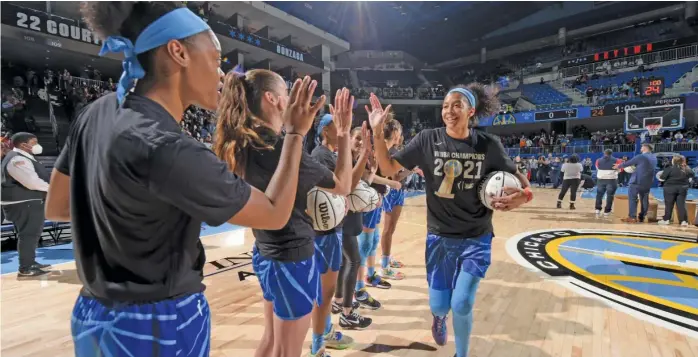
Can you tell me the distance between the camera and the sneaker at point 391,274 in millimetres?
4895

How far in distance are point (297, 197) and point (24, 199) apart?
510 cm

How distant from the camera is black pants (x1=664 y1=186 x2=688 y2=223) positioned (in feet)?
27.2

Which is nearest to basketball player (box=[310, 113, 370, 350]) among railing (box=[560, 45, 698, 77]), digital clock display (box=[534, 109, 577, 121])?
digital clock display (box=[534, 109, 577, 121])

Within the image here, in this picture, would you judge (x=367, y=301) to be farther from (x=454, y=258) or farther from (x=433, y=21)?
(x=433, y=21)

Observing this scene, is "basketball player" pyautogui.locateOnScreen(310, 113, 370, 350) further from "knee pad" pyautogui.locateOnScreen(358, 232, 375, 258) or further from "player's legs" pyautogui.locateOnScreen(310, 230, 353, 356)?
"knee pad" pyautogui.locateOnScreen(358, 232, 375, 258)

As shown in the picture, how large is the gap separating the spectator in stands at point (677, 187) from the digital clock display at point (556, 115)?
17.6 m

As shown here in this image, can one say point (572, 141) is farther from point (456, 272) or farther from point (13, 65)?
point (13, 65)

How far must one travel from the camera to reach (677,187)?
326 inches

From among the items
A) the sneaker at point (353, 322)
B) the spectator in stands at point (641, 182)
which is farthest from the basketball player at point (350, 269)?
the spectator in stands at point (641, 182)

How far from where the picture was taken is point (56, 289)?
4.44m

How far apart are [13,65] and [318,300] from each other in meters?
20.4

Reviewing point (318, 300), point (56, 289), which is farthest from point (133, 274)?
point (56, 289)

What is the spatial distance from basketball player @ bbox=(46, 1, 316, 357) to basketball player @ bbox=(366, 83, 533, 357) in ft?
5.55

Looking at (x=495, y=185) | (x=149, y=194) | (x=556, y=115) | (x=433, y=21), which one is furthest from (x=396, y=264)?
(x=433, y=21)
